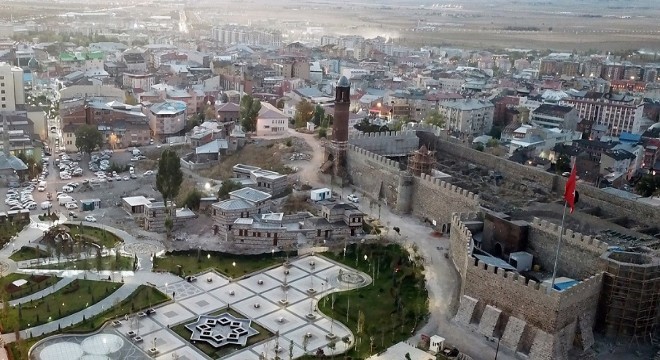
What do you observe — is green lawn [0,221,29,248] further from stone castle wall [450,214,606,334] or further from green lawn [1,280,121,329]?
stone castle wall [450,214,606,334]

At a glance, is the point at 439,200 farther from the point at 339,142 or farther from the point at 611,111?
the point at 611,111

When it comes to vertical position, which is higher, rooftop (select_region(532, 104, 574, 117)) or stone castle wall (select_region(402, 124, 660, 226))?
rooftop (select_region(532, 104, 574, 117))

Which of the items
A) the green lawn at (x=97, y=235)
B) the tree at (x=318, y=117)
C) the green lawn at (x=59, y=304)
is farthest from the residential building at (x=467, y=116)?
the green lawn at (x=59, y=304)

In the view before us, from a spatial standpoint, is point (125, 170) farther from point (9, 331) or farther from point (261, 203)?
point (9, 331)

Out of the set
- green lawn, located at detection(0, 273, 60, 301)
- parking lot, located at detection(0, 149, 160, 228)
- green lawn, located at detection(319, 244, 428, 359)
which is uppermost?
green lawn, located at detection(319, 244, 428, 359)

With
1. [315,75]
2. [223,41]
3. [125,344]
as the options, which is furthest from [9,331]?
[223,41]

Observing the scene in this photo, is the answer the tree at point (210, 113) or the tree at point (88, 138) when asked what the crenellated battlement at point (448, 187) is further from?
the tree at point (210, 113)

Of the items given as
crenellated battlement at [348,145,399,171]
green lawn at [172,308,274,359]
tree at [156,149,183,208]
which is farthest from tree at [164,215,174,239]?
crenellated battlement at [348,145,399,171]
